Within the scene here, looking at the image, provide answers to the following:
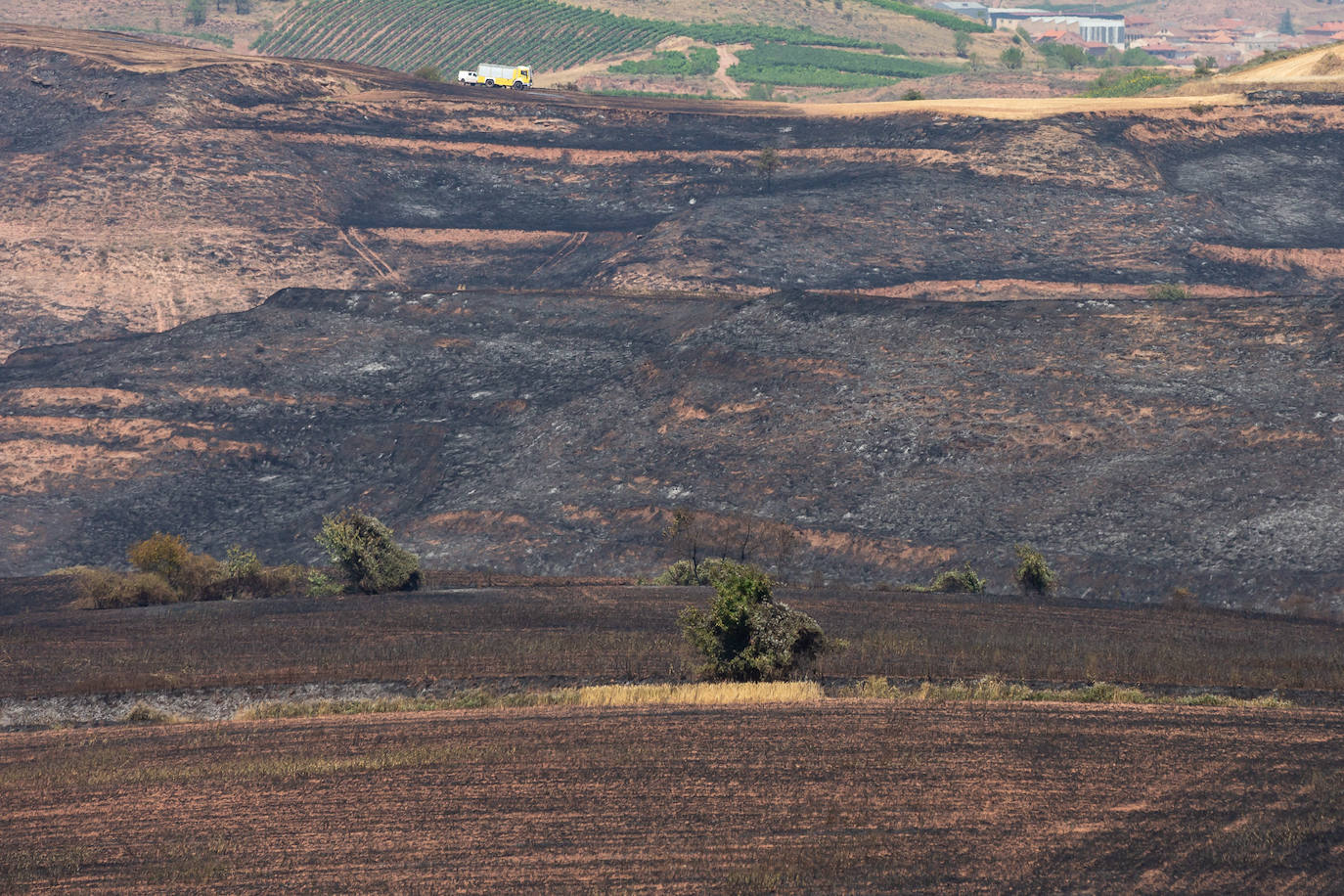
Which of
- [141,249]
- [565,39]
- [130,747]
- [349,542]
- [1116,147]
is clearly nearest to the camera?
[130,747]

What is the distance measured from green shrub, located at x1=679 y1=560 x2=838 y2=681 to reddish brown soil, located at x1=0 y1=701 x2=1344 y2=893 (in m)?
2.82

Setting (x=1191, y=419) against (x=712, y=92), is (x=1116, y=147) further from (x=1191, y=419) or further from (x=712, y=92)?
(x=712, y=92)

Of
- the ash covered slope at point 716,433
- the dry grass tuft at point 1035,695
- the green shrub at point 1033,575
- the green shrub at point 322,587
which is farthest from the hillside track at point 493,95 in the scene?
the dry grass tuft at point 1035,695

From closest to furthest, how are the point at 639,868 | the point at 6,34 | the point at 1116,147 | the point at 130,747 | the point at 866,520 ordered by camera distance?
the point at 639,868 → the point at 130,747 → the point at 866,520 → the point at 1116,147 → the point at 6,34

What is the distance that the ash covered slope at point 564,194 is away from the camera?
7219 cm

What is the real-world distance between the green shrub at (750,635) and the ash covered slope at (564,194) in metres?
44.9

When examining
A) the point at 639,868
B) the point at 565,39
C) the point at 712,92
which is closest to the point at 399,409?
the point at 639,868

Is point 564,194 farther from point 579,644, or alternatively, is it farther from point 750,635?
point 750,635

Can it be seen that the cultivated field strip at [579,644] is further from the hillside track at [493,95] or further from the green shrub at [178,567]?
the hillside track at [493,95]

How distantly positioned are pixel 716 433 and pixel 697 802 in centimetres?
3260

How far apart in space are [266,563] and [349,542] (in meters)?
13.2

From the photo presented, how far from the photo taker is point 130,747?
23.3 m

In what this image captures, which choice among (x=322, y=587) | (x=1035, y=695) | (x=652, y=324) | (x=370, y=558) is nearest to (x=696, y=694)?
(x=1035, y=695)

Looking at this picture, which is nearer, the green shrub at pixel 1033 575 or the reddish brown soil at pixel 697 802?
the reddish brown soil at pixel 697 802
